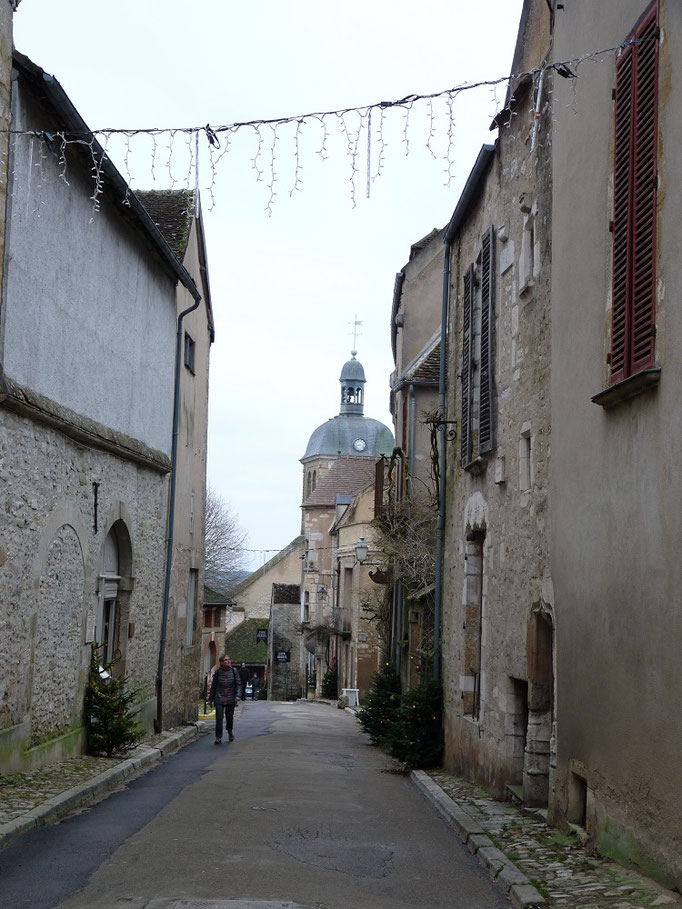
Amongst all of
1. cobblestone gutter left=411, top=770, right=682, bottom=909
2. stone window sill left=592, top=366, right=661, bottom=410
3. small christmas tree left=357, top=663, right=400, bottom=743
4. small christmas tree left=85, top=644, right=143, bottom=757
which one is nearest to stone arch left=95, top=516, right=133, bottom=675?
small christmas tree left=85, top=644, right=143, bottom=757

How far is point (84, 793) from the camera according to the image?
10.1 meters

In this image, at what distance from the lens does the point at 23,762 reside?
10641 millimetres

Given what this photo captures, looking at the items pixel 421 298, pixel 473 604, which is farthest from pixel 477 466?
pixel 421 298

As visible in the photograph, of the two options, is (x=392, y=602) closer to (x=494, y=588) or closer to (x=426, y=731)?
(x=426, y=731)

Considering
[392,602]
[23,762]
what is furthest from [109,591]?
[392,602]

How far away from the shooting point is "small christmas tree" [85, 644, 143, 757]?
13039mm

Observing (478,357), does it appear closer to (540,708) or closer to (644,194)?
(540,708)

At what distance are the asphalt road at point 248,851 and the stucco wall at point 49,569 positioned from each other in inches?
48.2

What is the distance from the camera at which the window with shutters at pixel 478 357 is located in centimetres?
1244

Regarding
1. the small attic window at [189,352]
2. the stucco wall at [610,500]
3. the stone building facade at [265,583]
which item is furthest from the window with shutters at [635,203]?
the stone building facade at [265,583]

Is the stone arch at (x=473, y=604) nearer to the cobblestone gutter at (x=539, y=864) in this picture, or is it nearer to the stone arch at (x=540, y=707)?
the cobblestone gutter at (x=539, y=864)

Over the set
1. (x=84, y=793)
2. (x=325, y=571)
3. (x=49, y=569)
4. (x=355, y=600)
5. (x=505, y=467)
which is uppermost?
(x=325, y=571)

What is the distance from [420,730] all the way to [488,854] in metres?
6.91

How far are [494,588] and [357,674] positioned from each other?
23243mm
